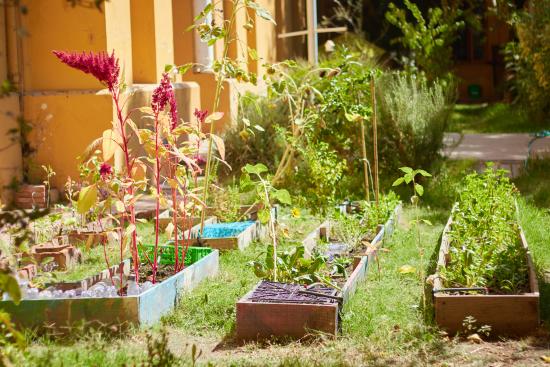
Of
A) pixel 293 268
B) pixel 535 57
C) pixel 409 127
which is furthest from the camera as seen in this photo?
pixel 535 57

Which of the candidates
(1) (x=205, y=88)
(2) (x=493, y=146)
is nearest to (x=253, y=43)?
(1) (x=205, y=88)

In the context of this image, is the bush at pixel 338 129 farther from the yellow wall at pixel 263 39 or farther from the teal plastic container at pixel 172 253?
the yellow wall at pixel 263 39

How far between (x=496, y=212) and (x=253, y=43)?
952cm

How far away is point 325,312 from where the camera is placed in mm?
4715

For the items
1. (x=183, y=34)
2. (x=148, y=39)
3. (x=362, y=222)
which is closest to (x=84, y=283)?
(x=362, y=222)

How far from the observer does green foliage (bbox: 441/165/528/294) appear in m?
5.19

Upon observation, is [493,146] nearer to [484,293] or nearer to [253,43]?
[253,43]

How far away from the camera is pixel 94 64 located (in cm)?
486

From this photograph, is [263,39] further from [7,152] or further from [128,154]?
[128,154]

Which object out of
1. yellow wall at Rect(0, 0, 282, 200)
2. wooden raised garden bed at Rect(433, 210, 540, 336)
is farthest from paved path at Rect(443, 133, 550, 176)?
wooden raised garden bed at Rect(433, 210, 540, 336)

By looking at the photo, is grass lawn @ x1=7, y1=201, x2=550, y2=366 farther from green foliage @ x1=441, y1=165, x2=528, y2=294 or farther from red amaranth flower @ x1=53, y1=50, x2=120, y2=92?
red amaranth flower @ x1=53, y1=50, x2=120, y2=92

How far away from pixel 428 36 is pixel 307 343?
917 cm

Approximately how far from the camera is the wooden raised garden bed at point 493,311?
4746 mm

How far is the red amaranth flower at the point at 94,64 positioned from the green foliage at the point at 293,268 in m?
1.40
